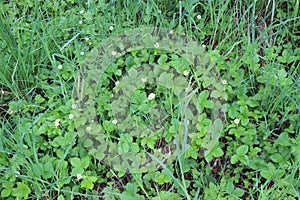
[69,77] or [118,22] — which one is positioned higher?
[118,22]

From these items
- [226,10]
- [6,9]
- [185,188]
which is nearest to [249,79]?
[226,10]

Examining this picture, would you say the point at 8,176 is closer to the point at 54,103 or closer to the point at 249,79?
the point at 54,103

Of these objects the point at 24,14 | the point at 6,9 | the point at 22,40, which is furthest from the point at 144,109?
the point at 6,9

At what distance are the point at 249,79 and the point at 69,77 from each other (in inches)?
42.3

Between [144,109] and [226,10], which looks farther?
[226,10]

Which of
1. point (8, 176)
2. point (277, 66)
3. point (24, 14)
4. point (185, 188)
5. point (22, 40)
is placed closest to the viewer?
point (185, 188)

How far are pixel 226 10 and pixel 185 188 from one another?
1374 mm

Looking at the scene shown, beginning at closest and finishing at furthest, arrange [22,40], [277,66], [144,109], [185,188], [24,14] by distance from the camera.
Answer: [185,188] < [144,109] < [277,66] < [22,40] < [24,14]

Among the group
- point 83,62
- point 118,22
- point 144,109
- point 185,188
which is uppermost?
point 118,22

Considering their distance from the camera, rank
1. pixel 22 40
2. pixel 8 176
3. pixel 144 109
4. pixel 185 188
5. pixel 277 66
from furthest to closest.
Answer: pixel 22 40
pixel 277 66
pixel 144 109
pixel 8 176
pixel 185 188

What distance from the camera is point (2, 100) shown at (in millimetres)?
2230

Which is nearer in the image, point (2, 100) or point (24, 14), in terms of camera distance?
point (2, 100)

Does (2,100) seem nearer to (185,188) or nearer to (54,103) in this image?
(54,103)

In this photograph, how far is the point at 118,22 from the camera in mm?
2486
